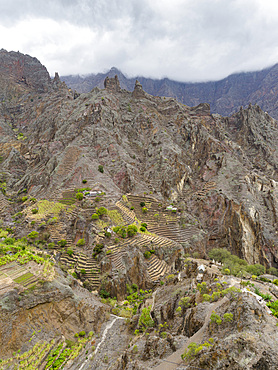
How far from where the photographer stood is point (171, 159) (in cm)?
7219

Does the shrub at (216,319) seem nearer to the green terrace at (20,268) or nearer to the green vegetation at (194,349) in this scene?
the green vegetation at (194,349)

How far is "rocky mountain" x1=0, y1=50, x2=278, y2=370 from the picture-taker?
1641cm

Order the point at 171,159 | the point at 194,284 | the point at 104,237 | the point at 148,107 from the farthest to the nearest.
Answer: the point at 148,107 < the point at 171,159 < the point at 104,237 < the point at 194,284

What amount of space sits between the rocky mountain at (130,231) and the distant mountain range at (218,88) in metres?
59.0

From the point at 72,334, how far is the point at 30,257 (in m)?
10.9

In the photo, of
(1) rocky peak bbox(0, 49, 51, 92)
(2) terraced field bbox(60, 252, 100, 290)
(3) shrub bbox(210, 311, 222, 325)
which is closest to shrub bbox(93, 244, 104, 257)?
(2) terraced field bbox(60, 252, 100, 290)

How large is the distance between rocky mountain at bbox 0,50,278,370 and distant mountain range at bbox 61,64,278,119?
5899cm

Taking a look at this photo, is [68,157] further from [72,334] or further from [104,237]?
[72,334]

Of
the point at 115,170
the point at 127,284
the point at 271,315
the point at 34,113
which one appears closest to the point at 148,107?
the point at 115,170

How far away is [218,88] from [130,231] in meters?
193

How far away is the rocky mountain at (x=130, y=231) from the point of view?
1641cm

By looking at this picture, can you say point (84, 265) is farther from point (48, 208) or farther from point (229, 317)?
point (229, 317)

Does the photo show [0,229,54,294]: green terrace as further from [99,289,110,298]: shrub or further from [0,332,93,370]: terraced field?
[99,289,110,298]: shrub

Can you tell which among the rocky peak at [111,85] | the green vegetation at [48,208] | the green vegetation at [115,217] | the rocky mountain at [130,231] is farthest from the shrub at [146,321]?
the rocky peak at [111,85]
